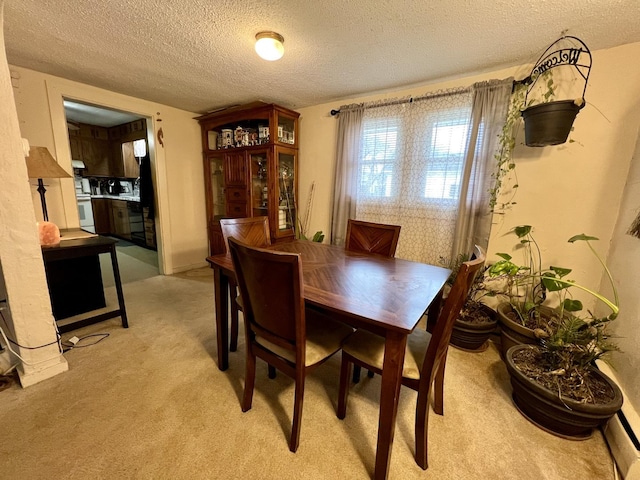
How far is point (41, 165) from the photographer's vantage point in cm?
207

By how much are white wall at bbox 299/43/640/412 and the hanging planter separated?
0.43 feet

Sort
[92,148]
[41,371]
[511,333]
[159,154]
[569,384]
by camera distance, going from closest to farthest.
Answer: [569,384]
[41,371]
[511,333]
[159,154]
[92,148]

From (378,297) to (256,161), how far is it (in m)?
2.76

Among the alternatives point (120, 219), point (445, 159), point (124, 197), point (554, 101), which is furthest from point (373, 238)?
point (120, 219)

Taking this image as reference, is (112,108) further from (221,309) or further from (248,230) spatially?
(221,309)

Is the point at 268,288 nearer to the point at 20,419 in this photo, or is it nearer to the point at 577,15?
the point at 20,419

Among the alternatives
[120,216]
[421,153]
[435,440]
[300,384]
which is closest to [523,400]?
[435,440]

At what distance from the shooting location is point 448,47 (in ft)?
5.98

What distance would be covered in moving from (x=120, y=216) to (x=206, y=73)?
4400 mm

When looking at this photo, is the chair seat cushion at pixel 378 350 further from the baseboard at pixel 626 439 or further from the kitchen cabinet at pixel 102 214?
the kitchen cabinet at pixel 102 214

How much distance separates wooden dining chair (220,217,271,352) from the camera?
176 cm

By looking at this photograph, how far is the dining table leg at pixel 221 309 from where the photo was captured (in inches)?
63.9

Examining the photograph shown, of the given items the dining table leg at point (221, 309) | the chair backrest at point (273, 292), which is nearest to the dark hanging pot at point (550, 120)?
the chair backrest at point (273, 292)

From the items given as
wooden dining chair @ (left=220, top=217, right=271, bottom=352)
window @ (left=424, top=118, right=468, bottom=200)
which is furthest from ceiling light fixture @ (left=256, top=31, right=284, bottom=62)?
window @ (left=424, top=118, right=468, bottom=200)
